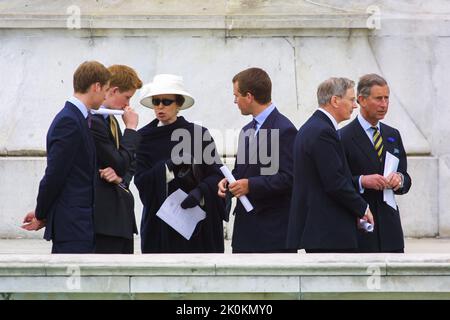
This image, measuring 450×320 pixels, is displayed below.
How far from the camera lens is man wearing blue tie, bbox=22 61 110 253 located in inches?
306

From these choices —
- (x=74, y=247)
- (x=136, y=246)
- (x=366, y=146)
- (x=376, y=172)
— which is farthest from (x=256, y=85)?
(x=136, y=246)

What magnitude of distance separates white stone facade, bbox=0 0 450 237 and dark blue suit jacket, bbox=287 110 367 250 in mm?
3619

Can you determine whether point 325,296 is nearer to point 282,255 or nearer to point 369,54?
point 282,255

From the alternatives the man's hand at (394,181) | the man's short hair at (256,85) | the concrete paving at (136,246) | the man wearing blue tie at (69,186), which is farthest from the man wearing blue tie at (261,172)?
the concrete paving at (136,246)

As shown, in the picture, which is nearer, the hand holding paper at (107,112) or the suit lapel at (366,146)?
the hand holding paper at (107,112)

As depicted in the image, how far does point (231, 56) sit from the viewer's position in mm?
11812

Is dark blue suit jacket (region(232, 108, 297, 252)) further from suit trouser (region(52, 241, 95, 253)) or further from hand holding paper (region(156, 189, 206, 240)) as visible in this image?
suit trouser (region(52, 241, 95, 253))

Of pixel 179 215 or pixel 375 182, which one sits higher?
pixel 375 182

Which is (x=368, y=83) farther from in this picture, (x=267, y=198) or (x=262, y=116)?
(x=267, y=198)

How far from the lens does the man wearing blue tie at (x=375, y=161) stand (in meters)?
8.20

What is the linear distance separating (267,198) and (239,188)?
0.63ft

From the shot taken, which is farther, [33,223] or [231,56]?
[231,56]

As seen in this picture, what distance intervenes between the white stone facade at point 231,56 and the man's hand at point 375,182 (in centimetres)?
347

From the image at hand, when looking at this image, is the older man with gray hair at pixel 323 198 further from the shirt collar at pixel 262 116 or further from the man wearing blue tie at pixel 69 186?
the man wearing blue tie at pixel 69 186
